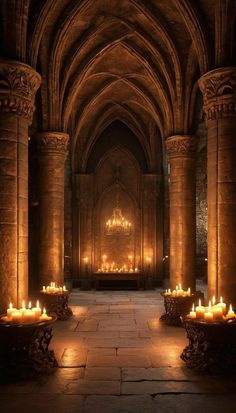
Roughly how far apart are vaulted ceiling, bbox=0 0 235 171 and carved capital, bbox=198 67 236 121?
45cm

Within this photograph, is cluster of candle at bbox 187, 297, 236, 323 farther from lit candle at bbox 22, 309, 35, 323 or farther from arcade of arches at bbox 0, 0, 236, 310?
lit candle at bbox 22, 309, 35, 323

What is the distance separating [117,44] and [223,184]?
6930 mm

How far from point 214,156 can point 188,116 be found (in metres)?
4.69

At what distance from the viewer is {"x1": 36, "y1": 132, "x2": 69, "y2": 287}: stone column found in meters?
12.3

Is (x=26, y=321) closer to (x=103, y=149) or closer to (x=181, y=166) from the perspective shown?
(x=181, y=166)

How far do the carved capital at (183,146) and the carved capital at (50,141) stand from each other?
10.5ft

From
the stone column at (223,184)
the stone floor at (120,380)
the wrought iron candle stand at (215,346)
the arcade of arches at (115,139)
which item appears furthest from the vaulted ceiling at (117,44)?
the stone floor at (120,380)

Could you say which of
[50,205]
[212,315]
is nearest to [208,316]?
[212,315]

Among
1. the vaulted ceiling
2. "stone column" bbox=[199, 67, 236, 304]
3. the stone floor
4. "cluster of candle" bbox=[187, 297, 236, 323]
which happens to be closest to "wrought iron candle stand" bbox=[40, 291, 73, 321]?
the stone floor

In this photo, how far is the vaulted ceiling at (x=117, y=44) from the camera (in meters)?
8.63

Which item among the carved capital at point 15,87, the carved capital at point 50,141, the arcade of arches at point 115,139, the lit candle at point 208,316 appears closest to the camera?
the lit candle at point 208,316

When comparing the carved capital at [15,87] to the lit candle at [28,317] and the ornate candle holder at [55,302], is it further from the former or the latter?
the ornate candle holder at [55,302]

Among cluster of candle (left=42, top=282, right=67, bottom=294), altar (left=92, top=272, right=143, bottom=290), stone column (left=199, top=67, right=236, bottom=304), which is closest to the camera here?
stone column (left=199, top=67, right=236, bottom=304)

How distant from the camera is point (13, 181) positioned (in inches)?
294
